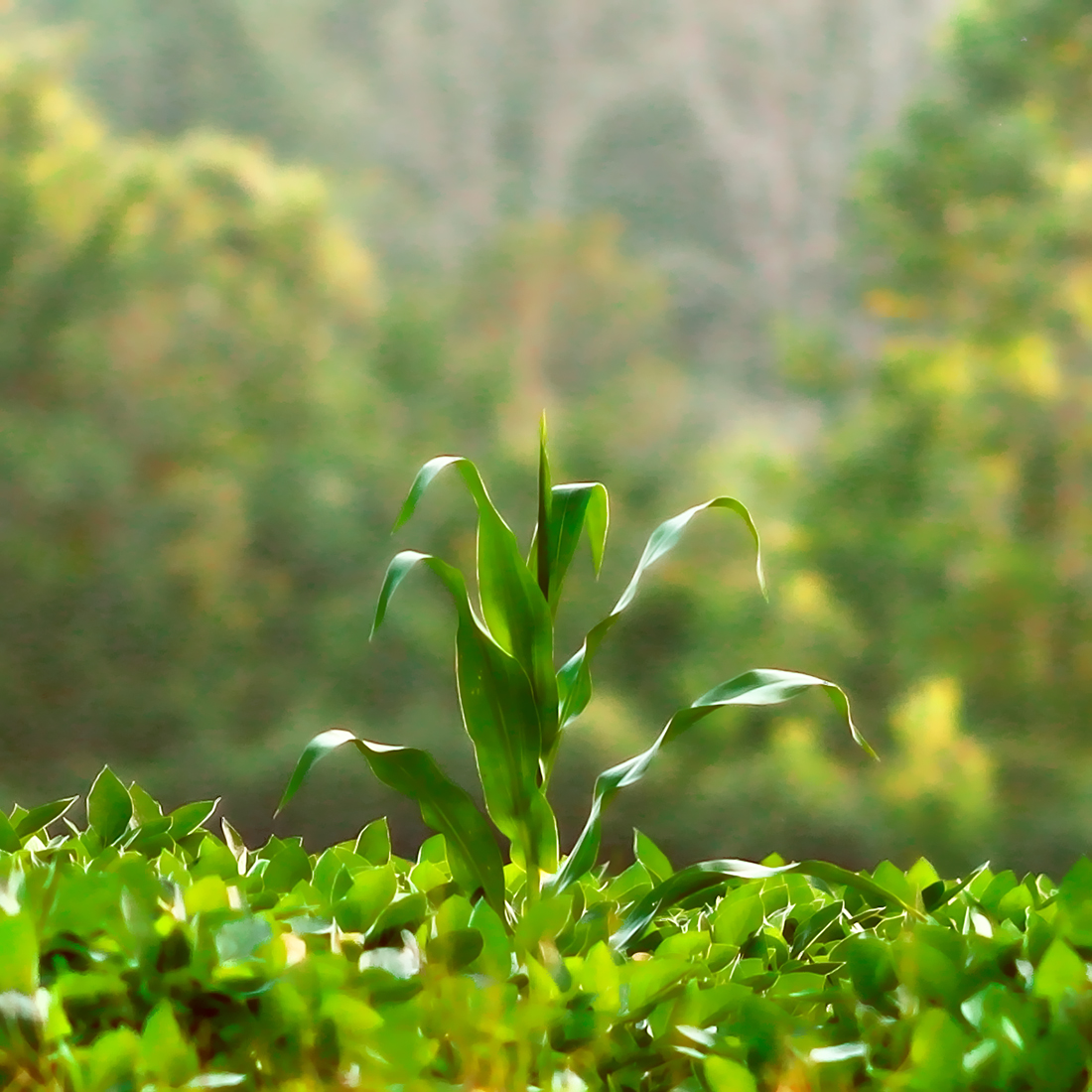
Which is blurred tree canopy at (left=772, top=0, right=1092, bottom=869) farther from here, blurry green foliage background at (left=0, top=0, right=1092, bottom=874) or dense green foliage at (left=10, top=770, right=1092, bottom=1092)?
dense green foliage at (left=10, top=770, right=1092, bottom=1092)

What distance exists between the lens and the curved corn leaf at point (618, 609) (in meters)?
0.91

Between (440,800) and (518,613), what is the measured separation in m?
0.16

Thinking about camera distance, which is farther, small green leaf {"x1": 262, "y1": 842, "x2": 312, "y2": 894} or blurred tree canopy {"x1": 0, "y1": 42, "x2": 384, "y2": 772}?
blurred tree canopy {"x1": 0, "y1": 42, "x2": 384, "y2": 772}

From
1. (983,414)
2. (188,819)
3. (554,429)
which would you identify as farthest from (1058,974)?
(983,414)

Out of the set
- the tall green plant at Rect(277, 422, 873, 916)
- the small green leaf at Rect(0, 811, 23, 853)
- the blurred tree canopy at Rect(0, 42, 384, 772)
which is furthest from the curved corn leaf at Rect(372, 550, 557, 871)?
the blurred tree canopy at Rect(0, 42, 384, 772)

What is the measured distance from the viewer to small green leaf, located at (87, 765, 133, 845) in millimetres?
1049

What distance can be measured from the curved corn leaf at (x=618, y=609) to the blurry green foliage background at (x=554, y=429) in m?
1.63

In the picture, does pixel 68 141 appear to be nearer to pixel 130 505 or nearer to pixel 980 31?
pixel 130 505

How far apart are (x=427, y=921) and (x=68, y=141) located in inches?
102

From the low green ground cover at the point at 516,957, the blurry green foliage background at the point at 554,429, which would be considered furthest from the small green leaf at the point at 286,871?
the blurry green foliage background at the point at 554,429

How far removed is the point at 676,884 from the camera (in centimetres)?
87

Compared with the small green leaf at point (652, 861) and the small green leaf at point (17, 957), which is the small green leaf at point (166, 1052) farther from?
the small green leaf at point (652, 861)

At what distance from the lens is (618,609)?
2.95ft

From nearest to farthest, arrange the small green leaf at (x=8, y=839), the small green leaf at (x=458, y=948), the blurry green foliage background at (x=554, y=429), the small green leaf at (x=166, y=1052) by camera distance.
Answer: the small green leaf at (x=166, y=1052), the small green leaf at (x=458, y=948), the small green leaf at (x=8, y=839), the blurry green foliage background at (x=554, y=429)
